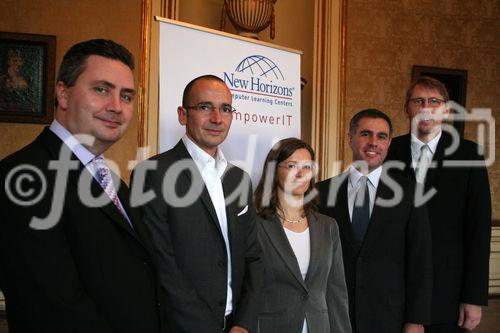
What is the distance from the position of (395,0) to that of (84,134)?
16.7 ft

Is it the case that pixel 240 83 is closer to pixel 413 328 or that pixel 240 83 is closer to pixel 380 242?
pixel 380 242

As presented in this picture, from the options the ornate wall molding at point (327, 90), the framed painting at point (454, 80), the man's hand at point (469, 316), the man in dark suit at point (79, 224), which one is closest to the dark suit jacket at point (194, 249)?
the man in dark suit at point (79, 224)

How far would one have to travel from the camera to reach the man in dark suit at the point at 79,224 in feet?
3.79

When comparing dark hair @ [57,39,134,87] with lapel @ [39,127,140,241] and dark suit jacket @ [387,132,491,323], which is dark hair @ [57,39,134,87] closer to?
lapel @ [39,127,140,241]

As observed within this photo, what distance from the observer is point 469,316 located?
8.01ft

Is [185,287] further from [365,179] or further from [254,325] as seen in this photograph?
[365,179]

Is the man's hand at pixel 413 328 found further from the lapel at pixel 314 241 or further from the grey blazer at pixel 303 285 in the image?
the lapel at pixel 314 241

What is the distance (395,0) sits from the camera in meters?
5.74

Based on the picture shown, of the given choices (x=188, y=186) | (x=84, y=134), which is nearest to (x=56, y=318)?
(x=84, y=134)

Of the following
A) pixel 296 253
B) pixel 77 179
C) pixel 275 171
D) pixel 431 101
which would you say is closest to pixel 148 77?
pixel 275 171

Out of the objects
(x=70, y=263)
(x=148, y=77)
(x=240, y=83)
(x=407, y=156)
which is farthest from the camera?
(x=148, y=77)

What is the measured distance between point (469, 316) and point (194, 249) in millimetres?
1394

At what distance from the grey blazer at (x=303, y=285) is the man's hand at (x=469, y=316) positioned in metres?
0.63

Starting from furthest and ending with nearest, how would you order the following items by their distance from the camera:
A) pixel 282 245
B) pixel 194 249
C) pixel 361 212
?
pixel 361 212
pixel 282 245
pixel 194 249
